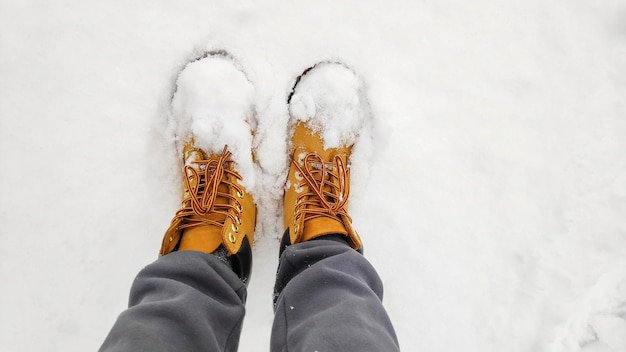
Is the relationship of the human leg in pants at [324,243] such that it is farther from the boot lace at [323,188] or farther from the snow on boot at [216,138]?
the snow on boot at [216,138]

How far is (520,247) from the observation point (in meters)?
1.27

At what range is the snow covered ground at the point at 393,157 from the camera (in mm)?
1229

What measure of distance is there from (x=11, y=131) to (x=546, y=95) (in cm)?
154

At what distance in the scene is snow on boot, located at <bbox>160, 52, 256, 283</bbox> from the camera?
118cm

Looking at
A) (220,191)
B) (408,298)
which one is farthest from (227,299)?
(408,298)

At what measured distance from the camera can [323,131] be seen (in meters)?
1.31

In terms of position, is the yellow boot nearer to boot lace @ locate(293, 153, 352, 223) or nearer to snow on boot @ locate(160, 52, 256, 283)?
snow on boot @ locate(160, 52, 256, 283)

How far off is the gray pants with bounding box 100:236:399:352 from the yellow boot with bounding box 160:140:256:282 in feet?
0.29

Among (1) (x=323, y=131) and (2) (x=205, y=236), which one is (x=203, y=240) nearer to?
(2) (x=205, y=236)

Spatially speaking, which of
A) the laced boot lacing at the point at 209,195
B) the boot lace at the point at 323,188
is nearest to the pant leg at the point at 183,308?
the laced boot lacing at the point at 209,195

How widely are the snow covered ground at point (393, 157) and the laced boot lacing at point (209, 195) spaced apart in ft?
0.35

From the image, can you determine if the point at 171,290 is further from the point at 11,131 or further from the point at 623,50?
the point at 623,50

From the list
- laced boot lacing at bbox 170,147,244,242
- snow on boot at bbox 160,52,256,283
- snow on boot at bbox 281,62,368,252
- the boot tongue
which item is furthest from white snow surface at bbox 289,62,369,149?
the boot tongue

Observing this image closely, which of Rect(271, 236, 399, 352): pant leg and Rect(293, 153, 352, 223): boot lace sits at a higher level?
Rect(293, 153, 352, 223): boot lace
